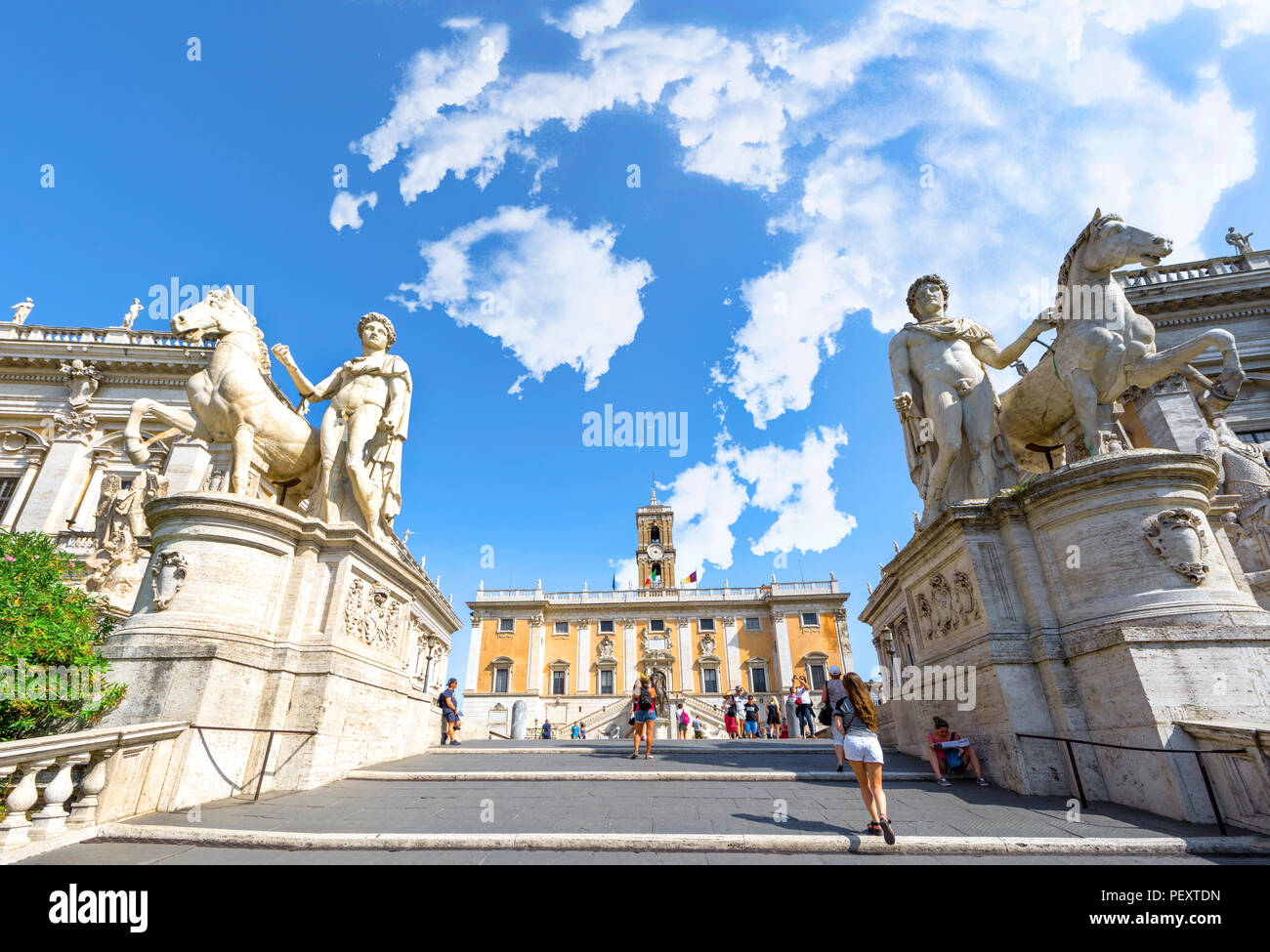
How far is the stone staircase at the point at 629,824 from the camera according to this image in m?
3.56

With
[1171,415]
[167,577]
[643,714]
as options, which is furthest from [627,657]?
[167,577]

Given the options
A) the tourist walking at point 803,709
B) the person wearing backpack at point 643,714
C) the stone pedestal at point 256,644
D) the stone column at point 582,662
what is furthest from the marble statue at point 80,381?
the stone column at point 582,662

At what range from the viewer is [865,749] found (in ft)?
14.3

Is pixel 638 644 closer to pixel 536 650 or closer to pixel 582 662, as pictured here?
pixel 582 662

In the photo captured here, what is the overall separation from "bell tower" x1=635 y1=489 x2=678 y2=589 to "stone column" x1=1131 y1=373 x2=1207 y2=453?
45.1 meters

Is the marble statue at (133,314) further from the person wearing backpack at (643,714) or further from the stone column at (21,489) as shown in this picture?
the person wearing backpack at (643,714)

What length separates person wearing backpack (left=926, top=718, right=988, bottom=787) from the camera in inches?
228

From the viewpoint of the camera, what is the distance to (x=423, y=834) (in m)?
3.80

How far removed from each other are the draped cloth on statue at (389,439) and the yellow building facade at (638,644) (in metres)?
36.3

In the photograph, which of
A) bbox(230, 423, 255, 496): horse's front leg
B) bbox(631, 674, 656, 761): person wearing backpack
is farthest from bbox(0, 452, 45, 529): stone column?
bbox(631, 674, 656, 761): person wearing backpack

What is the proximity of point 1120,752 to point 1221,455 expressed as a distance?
1138 cm

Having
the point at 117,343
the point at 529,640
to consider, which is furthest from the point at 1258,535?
the point at 529,640

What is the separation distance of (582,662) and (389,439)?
38.1m
